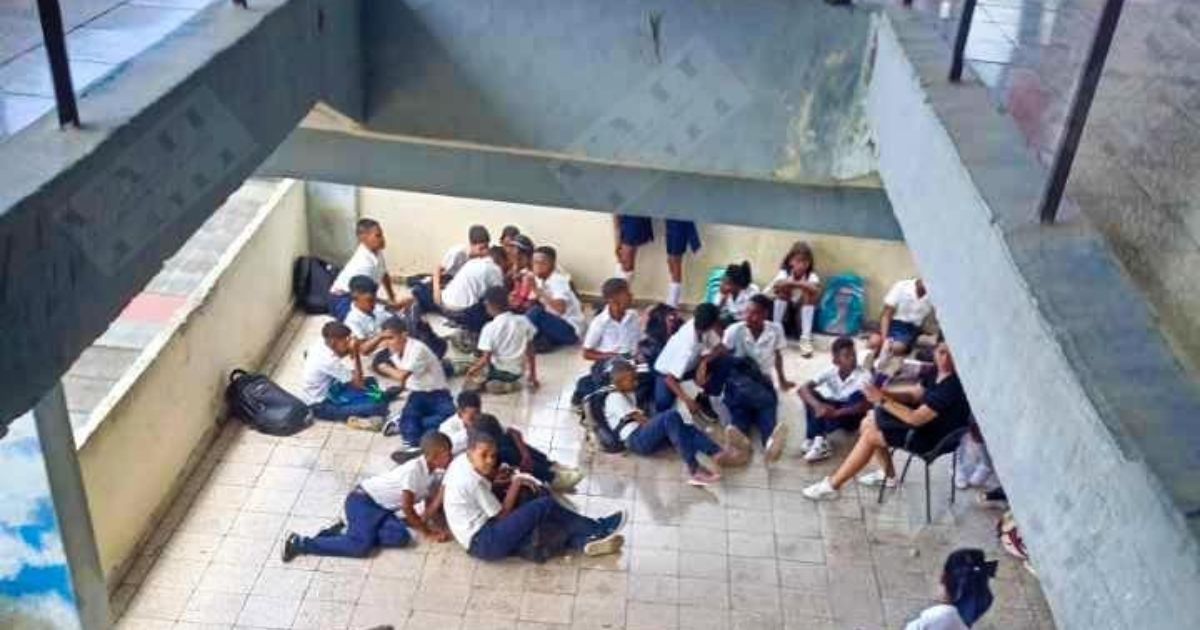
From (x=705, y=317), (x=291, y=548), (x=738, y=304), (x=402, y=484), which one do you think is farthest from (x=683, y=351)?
(x=291, y=548)

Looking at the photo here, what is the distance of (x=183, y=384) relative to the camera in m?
6.57

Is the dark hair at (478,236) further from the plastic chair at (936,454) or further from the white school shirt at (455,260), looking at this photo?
the plastic chair at (936,454)

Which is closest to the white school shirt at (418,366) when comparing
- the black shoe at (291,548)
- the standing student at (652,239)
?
the black shoe at (291,548)

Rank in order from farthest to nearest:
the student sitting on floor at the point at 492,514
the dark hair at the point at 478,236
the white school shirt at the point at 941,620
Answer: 1. the dark hair at the point at 478,236
2. the student sitting on floor at the point at 492,514
3. the white school shirt at the point at 941,620

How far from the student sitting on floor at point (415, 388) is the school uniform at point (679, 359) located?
1.37 meters

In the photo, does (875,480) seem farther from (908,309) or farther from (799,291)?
(799,291)

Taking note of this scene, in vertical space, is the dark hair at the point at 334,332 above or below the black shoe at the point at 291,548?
above

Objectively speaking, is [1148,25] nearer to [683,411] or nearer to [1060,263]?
[1060,263]

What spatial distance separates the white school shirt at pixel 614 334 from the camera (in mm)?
7543

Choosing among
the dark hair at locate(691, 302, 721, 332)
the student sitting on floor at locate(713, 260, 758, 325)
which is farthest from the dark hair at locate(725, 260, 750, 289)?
the dark hair at locate(691, 302, 721, 332)

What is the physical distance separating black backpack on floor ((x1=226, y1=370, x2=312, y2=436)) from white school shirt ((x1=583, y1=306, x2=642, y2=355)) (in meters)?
2.01

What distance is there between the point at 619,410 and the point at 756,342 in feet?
3.75

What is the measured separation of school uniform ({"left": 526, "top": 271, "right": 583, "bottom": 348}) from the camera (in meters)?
8.09

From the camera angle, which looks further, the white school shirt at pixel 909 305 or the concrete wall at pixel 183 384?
the white school shirt at pixel 909 305
